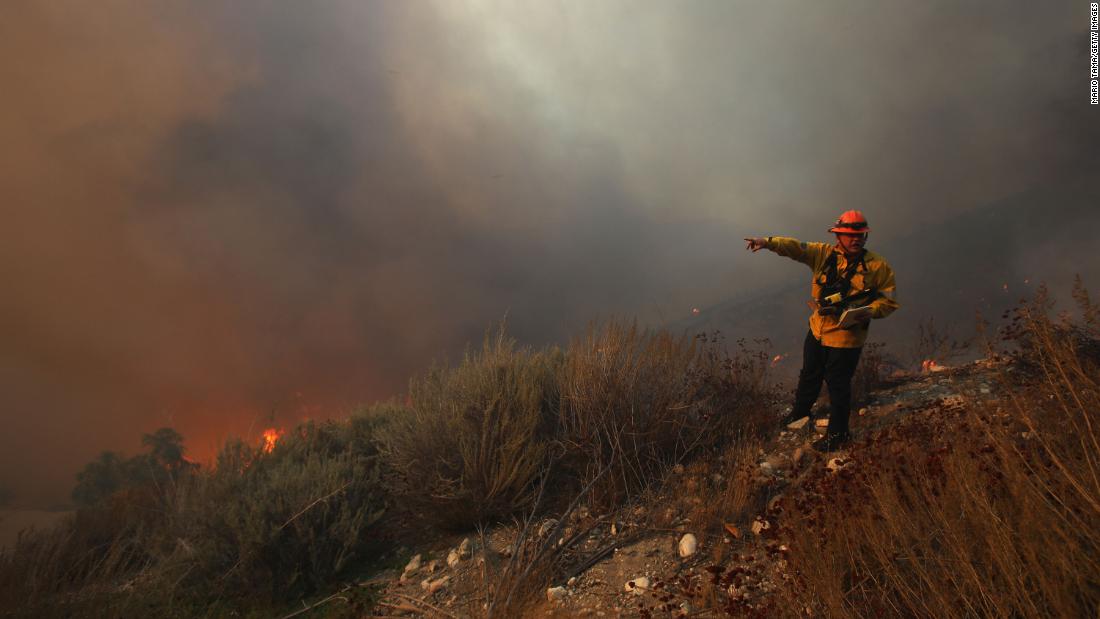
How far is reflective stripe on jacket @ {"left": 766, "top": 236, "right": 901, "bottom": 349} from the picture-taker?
4723 mm

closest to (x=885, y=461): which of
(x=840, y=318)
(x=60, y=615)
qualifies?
(x=840, y=318)

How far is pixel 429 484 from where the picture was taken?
4.63m

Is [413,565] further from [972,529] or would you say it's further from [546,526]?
[972,529]

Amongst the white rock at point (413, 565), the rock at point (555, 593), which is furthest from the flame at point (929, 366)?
the white rock at point (413, 565)

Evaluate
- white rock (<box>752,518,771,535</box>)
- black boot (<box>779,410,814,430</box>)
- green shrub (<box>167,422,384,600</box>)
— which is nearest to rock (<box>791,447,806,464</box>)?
black boot (<box>779,410,814,430</box>)

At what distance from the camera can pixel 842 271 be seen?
4.88 m

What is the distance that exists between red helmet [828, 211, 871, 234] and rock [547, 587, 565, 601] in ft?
13.3

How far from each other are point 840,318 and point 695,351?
56.3 inches

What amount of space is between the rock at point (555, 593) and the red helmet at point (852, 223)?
4.05m

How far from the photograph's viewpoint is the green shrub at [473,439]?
448cm

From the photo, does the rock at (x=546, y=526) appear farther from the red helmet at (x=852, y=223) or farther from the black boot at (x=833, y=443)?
the red helmet at (x=852, y=223)

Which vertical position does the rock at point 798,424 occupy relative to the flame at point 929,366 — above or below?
below

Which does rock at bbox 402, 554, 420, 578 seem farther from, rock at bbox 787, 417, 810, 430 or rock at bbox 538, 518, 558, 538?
rock at bbox 787, 417, 810, 430

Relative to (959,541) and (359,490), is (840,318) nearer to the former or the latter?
(959,541)
